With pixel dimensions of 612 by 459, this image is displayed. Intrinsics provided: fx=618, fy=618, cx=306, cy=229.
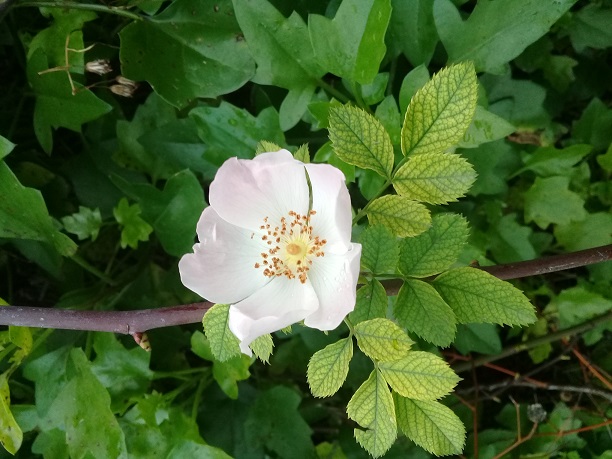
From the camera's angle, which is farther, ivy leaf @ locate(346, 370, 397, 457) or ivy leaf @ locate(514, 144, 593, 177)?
ivy leaf @ locate(514, 144, 593, 177)

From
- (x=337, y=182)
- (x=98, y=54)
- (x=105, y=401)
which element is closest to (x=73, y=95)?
(x=98, y=54)

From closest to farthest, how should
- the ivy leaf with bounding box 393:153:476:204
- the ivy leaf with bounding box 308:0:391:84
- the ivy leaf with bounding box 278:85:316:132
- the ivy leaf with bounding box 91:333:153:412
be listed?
the ivy leaf with bounding box 393:153:476:204 → the ivy leaf with bounding box 308:0:391:84 → the ivy leaf with bounding box 278:85:316:132 → the ivy leaf with bounding box 91:333:153:412

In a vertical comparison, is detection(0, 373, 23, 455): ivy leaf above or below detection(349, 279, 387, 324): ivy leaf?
below

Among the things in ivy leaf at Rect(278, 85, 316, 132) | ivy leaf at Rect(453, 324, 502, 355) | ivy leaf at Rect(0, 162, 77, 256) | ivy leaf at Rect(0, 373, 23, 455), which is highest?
ivy leaf at Rect(278, 85, 316, 132)

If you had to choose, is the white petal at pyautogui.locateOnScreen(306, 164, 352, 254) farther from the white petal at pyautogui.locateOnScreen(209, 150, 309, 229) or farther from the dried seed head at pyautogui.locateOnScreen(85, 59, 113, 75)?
the dried seed head at pyautogui.locateOnScreen(85, 59, 113, 75)

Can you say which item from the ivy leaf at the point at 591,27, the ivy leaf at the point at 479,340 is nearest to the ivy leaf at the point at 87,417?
the ivy leaf at the point at 479,340

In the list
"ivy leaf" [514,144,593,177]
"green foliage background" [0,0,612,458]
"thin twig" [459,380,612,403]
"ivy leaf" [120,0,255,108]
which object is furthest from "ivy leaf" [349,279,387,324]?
"thin twig" [459,380,612,403]

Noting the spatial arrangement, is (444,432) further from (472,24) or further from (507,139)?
(507,139)

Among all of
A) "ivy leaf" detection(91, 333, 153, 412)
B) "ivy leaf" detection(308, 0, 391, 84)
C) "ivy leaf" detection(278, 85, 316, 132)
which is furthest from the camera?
"ivy leaf" detection(91, 333, 153, 412)
